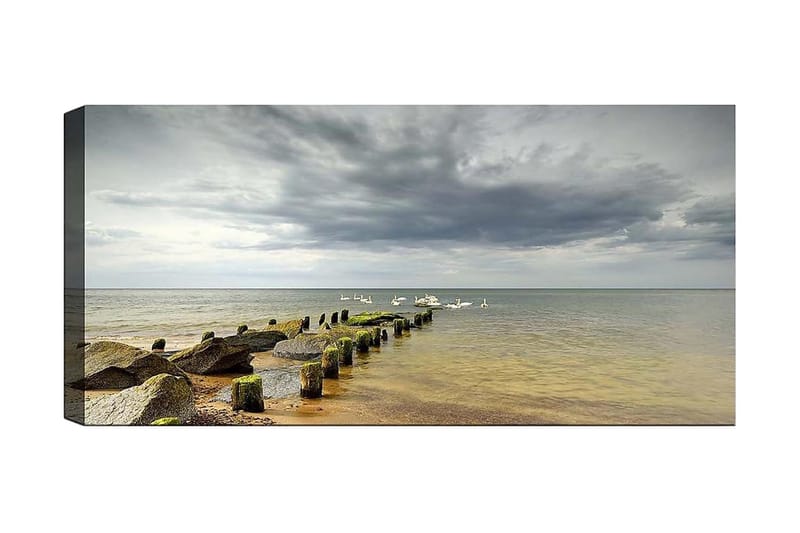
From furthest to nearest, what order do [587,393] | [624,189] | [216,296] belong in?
[216,296] → [624,189] → [587,393]

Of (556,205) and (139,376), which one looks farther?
(556,205)

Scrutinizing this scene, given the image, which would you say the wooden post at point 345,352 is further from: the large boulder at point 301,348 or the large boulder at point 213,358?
the large boulder at point 213,358

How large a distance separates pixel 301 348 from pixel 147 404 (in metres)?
3.60

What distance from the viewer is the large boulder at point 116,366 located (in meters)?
5.23

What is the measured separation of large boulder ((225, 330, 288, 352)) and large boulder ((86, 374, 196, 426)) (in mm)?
3313

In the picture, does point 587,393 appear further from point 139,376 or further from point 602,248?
point 139,376

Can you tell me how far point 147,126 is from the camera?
539 cm

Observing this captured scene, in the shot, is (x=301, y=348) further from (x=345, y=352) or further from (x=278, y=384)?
(x=278, y=384)

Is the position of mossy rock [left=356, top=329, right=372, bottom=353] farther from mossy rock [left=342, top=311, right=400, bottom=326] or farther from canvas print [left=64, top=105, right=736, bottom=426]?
mossy rock [left=342, top=311, right=400, bottom=326]

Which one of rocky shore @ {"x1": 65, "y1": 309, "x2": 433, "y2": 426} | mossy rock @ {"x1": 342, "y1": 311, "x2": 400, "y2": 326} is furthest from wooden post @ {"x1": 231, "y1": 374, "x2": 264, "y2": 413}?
mossy rock @ {"x1": 342, "y1": 311, "x2": 400, "y2": 326}

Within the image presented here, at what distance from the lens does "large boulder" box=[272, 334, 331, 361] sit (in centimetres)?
795

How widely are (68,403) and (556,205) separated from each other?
6934 mm

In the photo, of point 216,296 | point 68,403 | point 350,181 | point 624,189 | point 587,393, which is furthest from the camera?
point 216,296

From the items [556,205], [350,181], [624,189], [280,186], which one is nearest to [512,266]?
[556,205]
